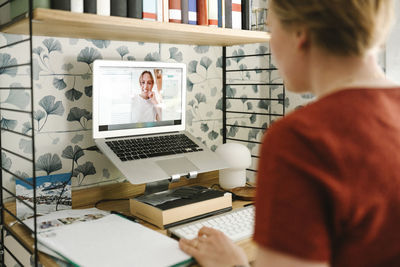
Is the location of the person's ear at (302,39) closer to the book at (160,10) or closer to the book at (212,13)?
the book at (160,10)

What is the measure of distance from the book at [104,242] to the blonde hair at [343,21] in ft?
1.94

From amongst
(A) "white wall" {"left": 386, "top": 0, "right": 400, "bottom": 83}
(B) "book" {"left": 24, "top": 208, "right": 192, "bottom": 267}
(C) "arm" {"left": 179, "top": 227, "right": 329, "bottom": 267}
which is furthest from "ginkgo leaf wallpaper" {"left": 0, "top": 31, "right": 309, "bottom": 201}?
(A) "white wall" {"left": 386, "top": 0, "right": 400, "bottom": 83}

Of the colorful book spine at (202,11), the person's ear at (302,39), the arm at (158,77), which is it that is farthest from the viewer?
the arm at (158,77)

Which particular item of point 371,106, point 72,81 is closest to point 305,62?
point 371,106

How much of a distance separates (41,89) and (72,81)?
11cm

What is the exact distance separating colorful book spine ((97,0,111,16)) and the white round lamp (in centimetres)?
71

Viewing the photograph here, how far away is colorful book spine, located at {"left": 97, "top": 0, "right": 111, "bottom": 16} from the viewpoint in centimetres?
118

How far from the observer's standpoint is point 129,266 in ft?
2.97

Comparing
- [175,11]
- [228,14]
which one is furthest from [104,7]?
[228,14]

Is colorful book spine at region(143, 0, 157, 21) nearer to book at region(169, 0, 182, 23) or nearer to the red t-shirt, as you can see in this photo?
book at region(169, 0, 182, 23)

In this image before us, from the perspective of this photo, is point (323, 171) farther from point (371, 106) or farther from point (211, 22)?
point (211, 22)

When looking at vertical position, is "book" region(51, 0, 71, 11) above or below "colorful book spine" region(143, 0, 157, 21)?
below

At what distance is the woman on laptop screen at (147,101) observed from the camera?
1.49 metres

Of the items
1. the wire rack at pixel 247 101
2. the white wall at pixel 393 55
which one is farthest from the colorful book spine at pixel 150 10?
the white wall at pixel 393 55
